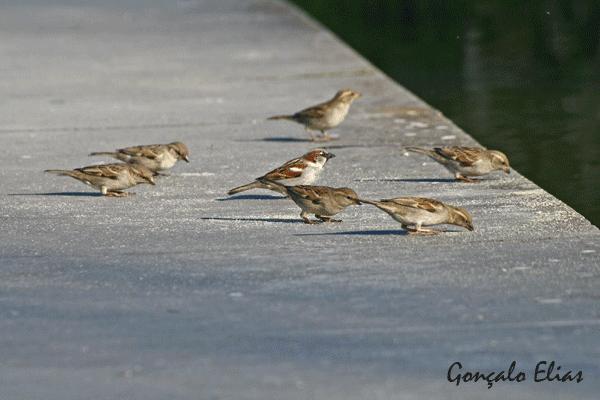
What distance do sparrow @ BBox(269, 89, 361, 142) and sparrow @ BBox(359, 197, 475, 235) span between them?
4720mm

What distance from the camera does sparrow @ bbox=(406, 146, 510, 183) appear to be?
10438 millimetres

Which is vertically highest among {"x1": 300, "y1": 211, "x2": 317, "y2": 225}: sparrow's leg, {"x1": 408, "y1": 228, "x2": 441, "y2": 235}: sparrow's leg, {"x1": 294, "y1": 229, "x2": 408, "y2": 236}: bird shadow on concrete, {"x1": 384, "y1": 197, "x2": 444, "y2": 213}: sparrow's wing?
{"x1": 384, "y1": 197, "x2": 444, "y2": 213}: sparrow's wing

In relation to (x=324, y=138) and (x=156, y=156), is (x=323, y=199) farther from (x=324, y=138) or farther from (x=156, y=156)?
(x=324, y=138)

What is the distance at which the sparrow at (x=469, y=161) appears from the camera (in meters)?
10.4

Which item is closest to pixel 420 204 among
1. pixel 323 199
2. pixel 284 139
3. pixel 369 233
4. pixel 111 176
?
pixel 369 233

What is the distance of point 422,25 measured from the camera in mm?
28125

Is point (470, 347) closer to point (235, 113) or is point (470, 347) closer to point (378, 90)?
point (235, 113)

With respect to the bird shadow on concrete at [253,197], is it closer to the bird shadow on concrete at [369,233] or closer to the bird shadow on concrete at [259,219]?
the bird shadow on concrete at [259,219]

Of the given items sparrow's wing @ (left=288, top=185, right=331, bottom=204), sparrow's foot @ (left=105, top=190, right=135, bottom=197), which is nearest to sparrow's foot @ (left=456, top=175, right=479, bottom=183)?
sparrow's wing @ (left=288, top=185, right=331, bottom=204)

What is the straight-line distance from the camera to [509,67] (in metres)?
21.1

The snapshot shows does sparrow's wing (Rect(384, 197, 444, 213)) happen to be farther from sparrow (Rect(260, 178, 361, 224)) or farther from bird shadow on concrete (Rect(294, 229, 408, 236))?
sparrow (Rect(260, 178, 361, 224))

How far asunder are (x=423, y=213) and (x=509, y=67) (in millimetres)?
12971

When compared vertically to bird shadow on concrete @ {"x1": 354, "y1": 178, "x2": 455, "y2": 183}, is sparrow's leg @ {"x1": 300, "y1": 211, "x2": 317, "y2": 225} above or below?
above

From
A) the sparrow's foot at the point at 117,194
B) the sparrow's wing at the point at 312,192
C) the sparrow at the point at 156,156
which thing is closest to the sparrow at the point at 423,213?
the sparrow's wing at the point at 312,192
